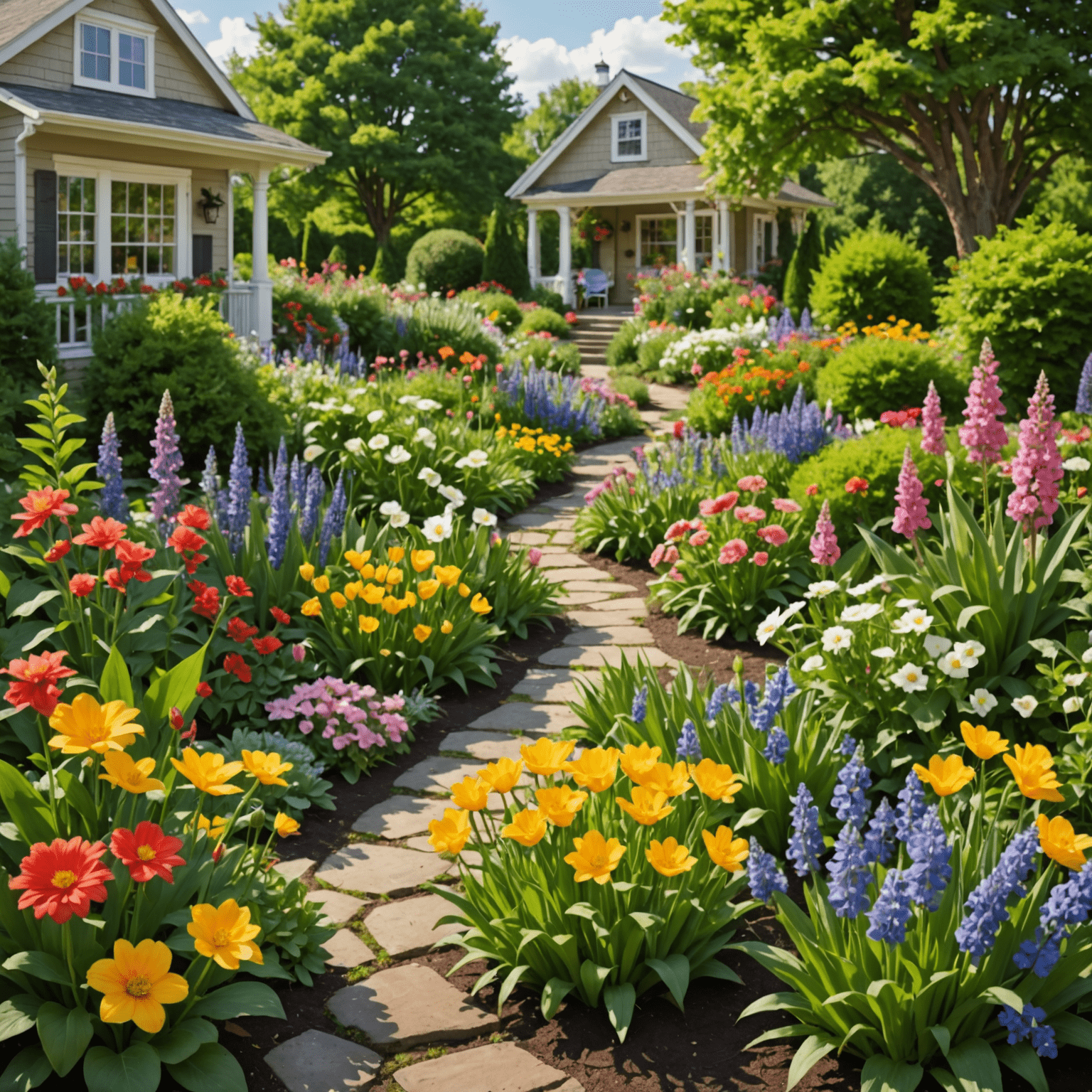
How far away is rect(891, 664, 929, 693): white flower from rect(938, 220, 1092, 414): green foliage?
17.7ft

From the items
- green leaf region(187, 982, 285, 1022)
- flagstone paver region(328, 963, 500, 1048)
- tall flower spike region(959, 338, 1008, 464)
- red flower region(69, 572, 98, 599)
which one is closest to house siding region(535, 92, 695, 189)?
tall flower spike region(959, 338, 1008, 464)

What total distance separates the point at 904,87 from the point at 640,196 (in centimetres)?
925

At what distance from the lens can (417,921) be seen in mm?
3346

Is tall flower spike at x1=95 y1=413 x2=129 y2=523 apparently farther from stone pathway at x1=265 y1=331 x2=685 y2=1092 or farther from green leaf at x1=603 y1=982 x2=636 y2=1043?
green leaf at x1=603 y1=982 x2=636 y2=1043

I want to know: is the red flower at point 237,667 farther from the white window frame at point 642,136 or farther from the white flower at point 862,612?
the white window frame at point 642,136

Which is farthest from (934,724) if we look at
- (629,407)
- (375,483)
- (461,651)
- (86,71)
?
(86,71)

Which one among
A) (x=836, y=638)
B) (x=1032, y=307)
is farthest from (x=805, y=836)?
(x=1032, y=307)

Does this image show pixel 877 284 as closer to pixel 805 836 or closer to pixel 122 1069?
pixel 805 836

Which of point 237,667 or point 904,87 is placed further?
point 904,87

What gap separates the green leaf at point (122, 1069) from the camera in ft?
7.63

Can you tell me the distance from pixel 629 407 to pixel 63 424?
33.0ft

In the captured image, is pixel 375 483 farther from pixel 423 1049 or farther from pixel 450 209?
pixel 450 209

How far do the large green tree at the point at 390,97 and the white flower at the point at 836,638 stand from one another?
1285 inches

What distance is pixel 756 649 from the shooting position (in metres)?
5.73
